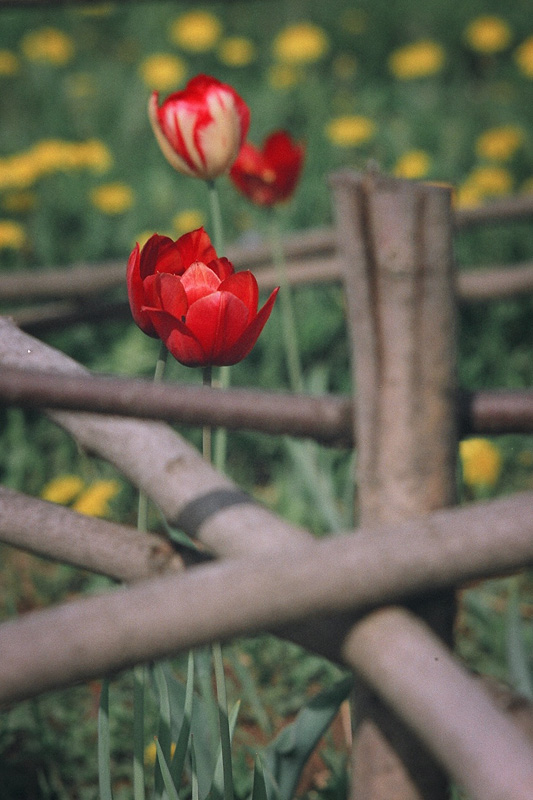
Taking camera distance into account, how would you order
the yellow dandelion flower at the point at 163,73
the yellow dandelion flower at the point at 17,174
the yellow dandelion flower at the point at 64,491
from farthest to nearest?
the yellow dandelion flower at the point at 163,73
the yellow dandelion flower at the point at 17,174
the yellow dandelion flower at the point at 64,491

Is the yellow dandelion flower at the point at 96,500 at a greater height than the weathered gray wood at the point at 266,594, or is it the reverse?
the weathered gray wood at the point at 266,594

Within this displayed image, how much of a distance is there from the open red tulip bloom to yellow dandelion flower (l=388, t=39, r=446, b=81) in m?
2.73

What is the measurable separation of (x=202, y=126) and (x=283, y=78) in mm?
2419

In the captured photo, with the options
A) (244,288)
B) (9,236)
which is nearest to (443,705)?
(244,288)

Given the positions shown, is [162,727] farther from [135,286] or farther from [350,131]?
[350,131]

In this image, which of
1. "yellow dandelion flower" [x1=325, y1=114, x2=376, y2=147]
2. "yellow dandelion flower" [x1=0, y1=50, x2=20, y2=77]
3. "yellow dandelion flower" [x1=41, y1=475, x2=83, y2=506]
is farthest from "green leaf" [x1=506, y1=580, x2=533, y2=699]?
"yellow dandelion flower" [x1=0, y1=50, x2=20, y2=77]

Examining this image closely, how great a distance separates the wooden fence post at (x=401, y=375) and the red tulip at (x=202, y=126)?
0.33 m

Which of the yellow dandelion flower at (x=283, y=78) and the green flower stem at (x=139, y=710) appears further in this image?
the yellow dandelion flower at (x=283, y=78)

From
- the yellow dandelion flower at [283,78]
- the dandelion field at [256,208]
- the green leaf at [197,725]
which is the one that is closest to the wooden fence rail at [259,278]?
the dandelion field at [256,208]

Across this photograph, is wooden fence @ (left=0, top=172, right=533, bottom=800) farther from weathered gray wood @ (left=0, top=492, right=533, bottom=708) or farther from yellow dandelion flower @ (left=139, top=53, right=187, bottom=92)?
yellow dandelion flower @ (left=139, top=53, right=187, bottom=92)

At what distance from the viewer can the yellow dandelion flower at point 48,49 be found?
3.22m

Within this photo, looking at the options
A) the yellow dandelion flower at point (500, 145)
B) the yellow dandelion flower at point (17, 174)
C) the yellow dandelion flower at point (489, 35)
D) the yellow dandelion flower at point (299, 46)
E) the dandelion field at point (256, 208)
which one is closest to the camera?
the dandelion field at point (256, 208)

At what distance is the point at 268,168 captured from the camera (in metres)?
1.32

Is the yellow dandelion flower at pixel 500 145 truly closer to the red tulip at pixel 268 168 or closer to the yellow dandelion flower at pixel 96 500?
the red tulip at pixel 268 168
